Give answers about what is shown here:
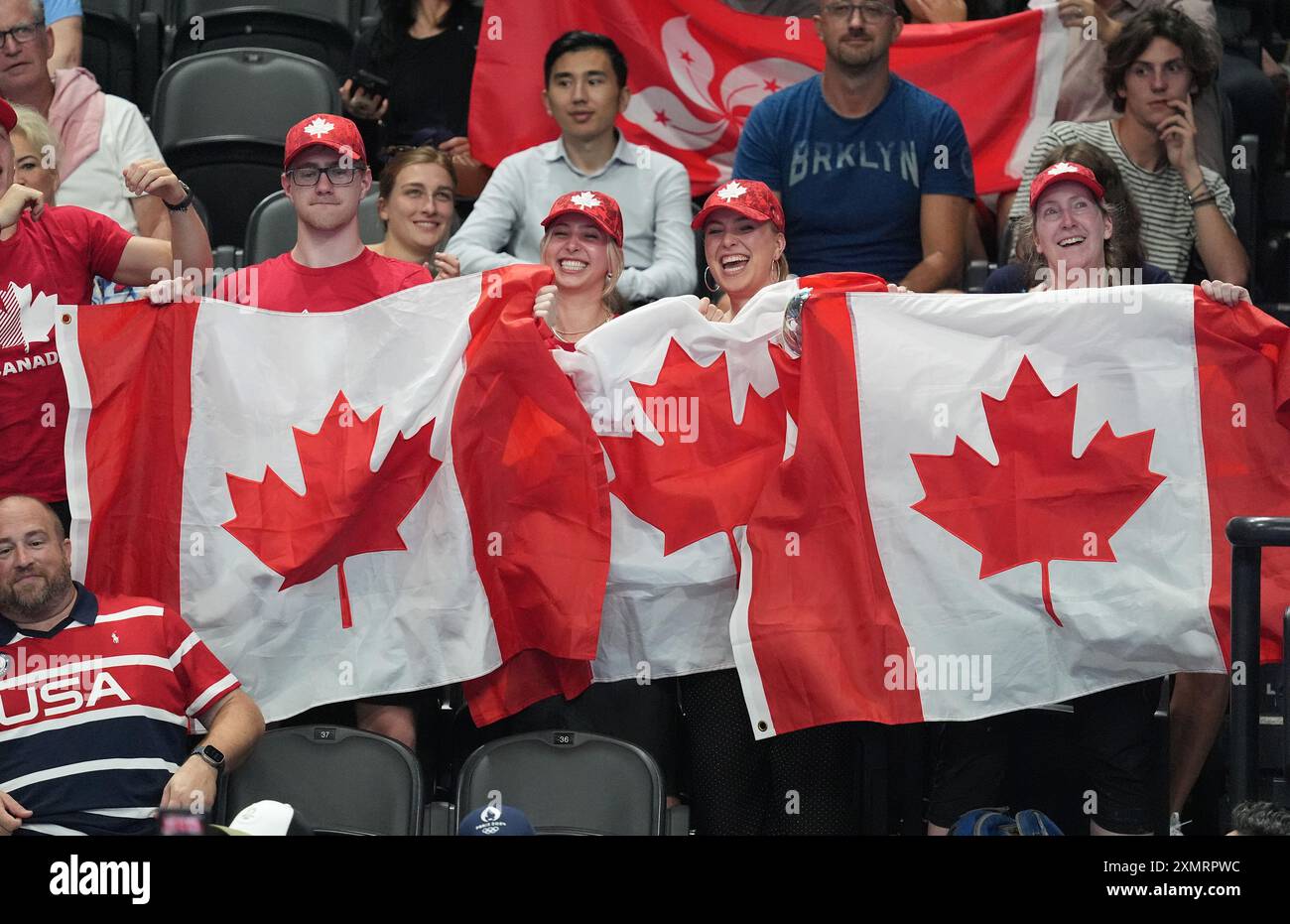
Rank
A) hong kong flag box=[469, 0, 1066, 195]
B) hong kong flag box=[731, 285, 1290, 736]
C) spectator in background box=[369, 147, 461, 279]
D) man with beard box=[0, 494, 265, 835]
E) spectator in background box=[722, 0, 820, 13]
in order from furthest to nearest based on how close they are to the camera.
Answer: spectator in background box=[722, 0, 820, 13], hong kong flag box=[469, 0, 1066, 195], spectator in background box=[369, 147, 461, 279], hong kong flag box=[731, 285, 1290, 736], man with beard box=[0, 494, 265, 835]

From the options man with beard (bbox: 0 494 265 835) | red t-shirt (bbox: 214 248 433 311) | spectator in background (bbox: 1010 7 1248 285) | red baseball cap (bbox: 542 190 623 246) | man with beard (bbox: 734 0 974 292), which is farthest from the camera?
man with beard (bbox: 734 0 974 292)

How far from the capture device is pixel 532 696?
221 inches

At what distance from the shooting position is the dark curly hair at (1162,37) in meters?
7.07

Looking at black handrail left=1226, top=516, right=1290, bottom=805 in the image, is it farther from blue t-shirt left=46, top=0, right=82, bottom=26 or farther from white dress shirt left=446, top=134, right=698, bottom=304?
blue t-shirt left=46, top=0, right=82, bottom=26

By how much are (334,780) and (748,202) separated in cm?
220

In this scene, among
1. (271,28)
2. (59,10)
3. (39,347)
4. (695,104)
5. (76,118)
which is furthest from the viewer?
(271,28)

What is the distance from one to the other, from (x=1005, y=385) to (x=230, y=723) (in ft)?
7.83

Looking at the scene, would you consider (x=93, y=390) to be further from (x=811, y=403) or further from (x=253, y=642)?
(x=811, y=403)

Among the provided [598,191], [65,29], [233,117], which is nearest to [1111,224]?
[598,191]

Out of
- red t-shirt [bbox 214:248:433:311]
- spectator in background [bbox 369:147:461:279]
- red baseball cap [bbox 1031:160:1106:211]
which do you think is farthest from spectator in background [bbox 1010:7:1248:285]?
red t-shirt [bbox 214:248:433:311]

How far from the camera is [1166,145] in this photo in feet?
23.0

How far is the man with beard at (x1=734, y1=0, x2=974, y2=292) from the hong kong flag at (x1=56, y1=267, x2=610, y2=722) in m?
1.70

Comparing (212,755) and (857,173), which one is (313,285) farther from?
(857,173)

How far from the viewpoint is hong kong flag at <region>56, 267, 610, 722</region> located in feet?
18.2
